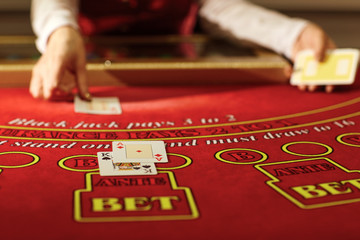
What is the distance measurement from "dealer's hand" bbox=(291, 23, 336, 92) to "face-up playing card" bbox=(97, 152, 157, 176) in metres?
0.78

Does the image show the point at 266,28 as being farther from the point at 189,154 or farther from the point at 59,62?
the point at 189,154

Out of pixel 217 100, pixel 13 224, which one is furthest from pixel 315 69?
pixel 13 224

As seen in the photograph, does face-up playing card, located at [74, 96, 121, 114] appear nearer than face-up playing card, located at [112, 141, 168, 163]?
No

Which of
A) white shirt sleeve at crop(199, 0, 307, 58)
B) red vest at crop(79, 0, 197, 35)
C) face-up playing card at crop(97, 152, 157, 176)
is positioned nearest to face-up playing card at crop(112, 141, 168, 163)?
face-up playing card at crop(97, 152, 157, 176)

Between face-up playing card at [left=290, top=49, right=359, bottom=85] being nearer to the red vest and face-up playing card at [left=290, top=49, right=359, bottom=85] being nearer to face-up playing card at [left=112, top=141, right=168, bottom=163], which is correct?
face-up playing card at [left=112, top=141, right=168, bottom=163]

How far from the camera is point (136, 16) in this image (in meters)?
2.08

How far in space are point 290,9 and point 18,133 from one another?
2385 mm

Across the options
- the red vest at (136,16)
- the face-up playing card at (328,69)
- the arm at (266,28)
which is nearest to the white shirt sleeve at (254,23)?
the arm at (266,28)

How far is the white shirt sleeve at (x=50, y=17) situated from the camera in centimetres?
137

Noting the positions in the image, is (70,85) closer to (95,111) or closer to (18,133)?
(95,111)

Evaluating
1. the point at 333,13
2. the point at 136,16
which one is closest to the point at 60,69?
the point at 136,16

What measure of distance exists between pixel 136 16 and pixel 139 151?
1.35m

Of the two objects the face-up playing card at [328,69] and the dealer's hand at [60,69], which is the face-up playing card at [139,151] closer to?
the dealer's hand at [60,69]

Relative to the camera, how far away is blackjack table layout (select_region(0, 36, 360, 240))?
23.3 inches
